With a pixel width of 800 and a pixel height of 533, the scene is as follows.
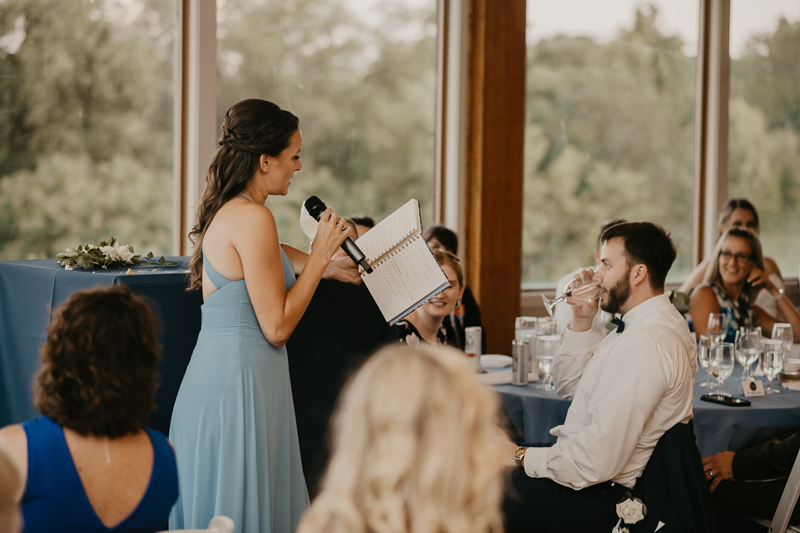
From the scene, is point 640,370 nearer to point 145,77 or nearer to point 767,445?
point 767,445

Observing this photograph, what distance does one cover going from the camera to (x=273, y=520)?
2043mm

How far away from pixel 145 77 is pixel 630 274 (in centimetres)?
320

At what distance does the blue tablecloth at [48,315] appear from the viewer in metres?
2.13

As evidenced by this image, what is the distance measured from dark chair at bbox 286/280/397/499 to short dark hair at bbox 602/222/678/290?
31.6 inches

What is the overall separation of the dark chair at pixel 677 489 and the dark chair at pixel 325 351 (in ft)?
2.77

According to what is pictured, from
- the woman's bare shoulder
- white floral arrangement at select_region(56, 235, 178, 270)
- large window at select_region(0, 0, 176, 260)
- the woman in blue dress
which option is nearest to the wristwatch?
the woman in blue dress

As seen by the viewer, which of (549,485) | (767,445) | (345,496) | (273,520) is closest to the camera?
(345,496)

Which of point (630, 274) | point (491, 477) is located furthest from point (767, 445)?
point (491, 477)

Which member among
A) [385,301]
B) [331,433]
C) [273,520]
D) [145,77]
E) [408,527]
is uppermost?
[145,77]

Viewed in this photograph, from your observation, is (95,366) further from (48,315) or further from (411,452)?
(48,315)

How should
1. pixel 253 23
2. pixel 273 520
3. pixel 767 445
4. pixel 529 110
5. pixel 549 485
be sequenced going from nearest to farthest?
pixel 273 520, pixel 549 485, pixel 767 445, pixel 253 23, pixel 529 110

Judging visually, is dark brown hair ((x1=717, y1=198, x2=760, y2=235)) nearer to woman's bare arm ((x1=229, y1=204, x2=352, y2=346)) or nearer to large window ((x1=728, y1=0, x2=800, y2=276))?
large window ((x1=728, y1=0, x2=800, y2=276))

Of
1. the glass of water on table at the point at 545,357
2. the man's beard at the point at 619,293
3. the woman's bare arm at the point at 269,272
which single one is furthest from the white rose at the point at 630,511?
the woman's bare arm at the point at 269,272

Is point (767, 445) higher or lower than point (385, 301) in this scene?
lower
